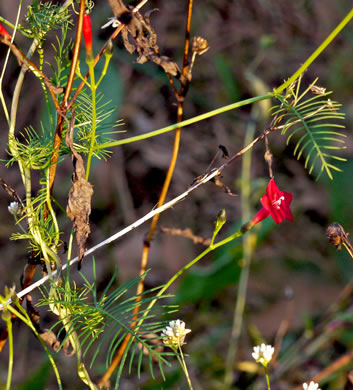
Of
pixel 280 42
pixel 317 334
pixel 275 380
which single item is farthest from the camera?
pixel 280 42

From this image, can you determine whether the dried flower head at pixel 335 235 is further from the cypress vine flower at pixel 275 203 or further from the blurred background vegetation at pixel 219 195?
the blurred background vegetation at pixel 219 195

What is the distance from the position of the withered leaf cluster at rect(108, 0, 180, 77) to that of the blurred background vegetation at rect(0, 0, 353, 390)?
0.73 m

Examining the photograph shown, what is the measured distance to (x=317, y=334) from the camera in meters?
1.43

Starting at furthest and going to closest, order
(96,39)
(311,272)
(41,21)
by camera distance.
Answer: (96,39) < (311,272) < (41,21)

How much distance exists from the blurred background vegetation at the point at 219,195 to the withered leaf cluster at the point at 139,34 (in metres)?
0.73

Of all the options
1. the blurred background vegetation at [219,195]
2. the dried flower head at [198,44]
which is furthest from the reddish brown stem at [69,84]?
the blurred background vegetation at [219,195]

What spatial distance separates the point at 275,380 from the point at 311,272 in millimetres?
498

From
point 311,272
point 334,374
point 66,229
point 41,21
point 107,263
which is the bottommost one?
point 334,374

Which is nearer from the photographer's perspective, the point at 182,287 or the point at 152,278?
the point at 182,287

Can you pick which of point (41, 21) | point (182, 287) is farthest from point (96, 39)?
point (41, 21)

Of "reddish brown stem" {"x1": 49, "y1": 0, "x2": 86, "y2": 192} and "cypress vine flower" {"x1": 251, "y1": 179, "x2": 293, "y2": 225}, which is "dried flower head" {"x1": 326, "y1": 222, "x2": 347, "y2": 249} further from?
"reddish brown stem" {"x1": 49, "y1": 0, "x2": 86, "y2": 192}

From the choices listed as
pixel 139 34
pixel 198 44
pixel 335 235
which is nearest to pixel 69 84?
pixel 139 34

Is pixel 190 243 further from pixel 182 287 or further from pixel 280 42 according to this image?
pixel 280 42

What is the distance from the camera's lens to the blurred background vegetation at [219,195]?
1472 mm
